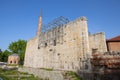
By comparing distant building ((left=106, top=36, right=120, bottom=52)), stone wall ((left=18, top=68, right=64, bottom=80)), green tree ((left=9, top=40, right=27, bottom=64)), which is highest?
green tree ((left=9, top=40, right=27, bottom=64))

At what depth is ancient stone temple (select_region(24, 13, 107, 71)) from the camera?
37.5 feet

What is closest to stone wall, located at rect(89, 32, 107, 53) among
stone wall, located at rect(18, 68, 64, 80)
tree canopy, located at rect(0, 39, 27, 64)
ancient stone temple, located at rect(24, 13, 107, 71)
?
ancient stone temple, located at rect(24, 13, 107, 71)

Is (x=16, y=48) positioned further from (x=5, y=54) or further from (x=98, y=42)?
(x=98, y=42)

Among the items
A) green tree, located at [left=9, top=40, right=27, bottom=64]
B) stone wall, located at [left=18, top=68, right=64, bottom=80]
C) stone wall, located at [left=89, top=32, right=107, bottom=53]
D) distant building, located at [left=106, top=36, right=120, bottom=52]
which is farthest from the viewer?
green tree, located at [left=9, top=40, right=27, bottom=64]

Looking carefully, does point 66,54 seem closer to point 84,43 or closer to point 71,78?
point 84,43

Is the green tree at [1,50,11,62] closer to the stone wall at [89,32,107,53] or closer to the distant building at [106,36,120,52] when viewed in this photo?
the stone wall at [89,32,107,53]

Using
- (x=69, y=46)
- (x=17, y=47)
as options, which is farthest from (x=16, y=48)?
(x=69, y=46)

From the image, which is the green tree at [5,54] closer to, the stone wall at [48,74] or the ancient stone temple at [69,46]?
the ancient stone temple at [69,46]

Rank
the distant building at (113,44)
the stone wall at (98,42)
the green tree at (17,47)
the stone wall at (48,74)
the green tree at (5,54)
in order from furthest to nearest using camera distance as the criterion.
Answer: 1. the green tree at (17,47)
2. the green tree at (5,54)
3. the distant building at (113,44)
4. the stone wall at (98,42)
5. the stone wall at (48,74)

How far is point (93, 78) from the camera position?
28.6 ft

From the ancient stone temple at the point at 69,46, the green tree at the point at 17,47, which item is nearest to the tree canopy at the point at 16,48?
the green tree at the point at 17,47

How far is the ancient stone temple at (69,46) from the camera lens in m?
11.4

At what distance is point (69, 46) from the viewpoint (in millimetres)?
13289

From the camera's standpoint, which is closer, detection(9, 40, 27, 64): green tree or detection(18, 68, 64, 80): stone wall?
detection(18, 68, 64, 80): stone wall
